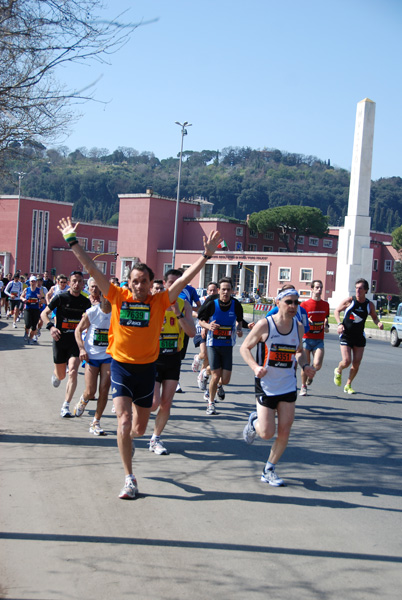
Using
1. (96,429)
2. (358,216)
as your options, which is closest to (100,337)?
(96,429)

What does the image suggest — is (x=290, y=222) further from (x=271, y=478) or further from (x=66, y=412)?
(x=271, y=478)

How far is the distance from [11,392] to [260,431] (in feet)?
18.8

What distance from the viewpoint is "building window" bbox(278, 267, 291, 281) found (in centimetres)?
7344

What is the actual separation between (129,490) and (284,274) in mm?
68852

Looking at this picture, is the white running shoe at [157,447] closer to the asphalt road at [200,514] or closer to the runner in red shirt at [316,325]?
the asphalt road at [200,514]

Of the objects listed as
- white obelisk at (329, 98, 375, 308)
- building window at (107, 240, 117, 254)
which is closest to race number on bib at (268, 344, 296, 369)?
white obelisk at (329, 98, 375, 308)

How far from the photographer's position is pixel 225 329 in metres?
10.2

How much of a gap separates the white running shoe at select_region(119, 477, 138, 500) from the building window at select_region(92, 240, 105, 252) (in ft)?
290

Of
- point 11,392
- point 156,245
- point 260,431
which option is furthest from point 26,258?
point 260,431

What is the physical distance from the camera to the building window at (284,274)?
73.4m

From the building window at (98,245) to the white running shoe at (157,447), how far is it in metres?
86.7

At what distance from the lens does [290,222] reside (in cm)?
9412

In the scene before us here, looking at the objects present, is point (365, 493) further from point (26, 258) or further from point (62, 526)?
point (26, 258)

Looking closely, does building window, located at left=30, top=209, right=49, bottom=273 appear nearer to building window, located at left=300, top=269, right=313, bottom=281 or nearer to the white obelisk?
building window, located at left=300, top=269, right=313, bottom=281
